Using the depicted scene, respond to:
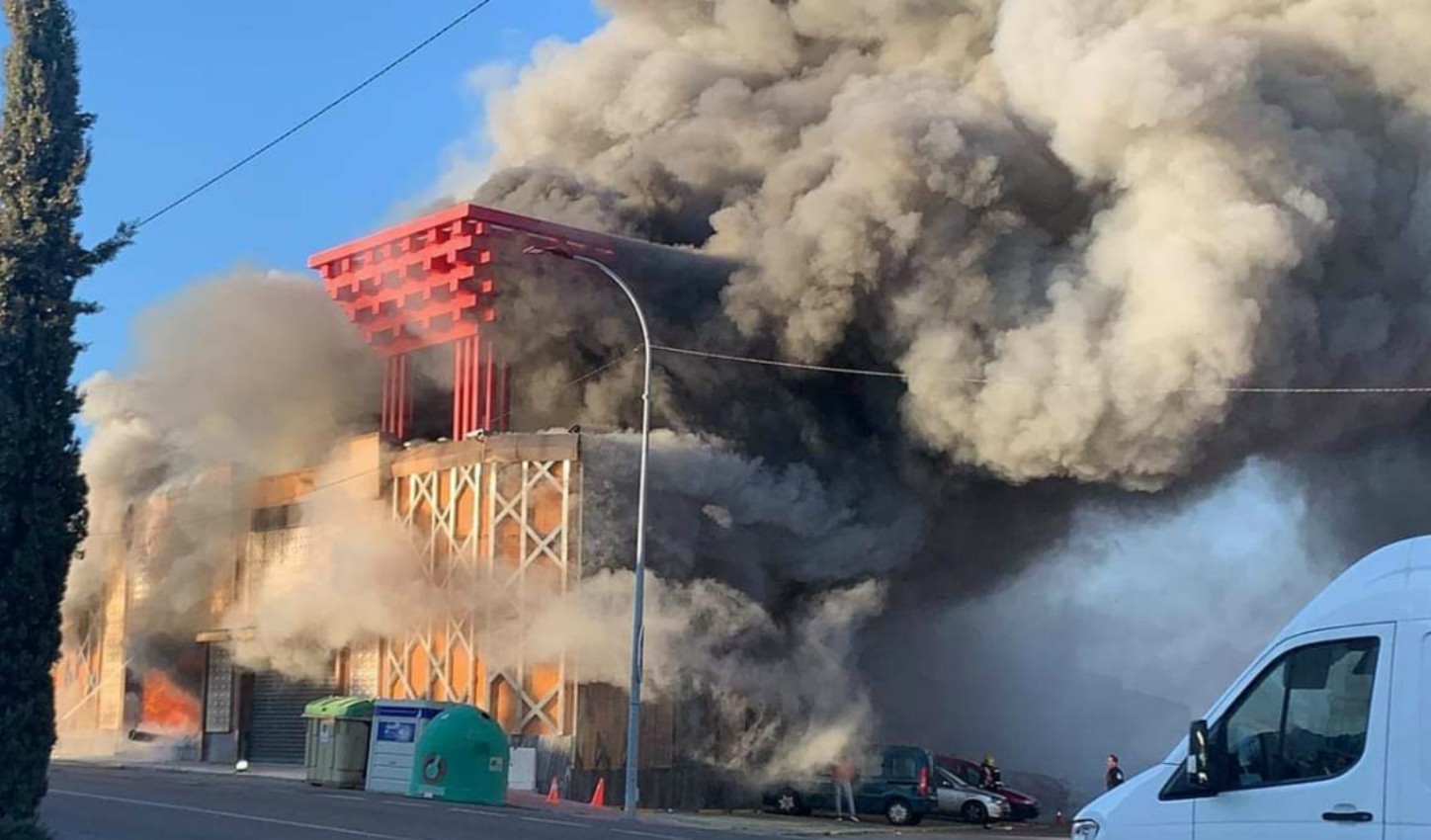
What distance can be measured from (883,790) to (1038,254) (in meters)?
11.5

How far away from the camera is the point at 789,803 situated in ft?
101

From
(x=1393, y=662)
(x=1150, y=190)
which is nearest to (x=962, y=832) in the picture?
(x=1150, y=190)

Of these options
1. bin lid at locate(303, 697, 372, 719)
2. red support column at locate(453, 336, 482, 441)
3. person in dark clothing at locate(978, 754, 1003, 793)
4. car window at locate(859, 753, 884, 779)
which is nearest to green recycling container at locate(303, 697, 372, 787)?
bin lid at locate(303, 697, 372, 719)

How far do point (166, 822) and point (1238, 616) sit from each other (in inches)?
1305

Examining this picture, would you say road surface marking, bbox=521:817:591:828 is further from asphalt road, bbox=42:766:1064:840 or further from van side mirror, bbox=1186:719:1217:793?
van side mirror, bbox=1186:719:1217:793

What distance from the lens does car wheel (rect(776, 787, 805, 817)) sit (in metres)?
30.9

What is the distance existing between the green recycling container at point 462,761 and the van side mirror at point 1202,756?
743 inches

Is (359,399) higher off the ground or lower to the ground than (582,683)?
higher

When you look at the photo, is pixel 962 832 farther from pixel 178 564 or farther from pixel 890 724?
pixel 178 564

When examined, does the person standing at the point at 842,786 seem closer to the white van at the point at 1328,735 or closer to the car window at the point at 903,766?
the car window at the point at 903,766

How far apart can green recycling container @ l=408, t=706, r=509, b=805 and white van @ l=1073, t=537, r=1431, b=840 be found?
Result: 18.5 meters

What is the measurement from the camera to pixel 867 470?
118ft

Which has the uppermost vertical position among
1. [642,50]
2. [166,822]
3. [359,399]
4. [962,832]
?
[642,50]

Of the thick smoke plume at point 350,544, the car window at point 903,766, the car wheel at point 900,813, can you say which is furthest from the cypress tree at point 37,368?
the car window at point 903,766
